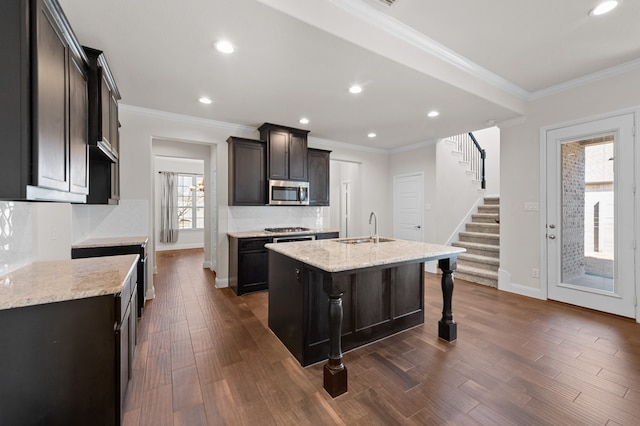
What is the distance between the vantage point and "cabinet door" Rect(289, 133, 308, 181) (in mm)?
4637

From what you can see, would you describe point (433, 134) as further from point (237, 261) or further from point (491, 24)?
point (237, 261)

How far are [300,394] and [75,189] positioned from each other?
204 centimetres

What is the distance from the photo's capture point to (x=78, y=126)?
1809 millimetres

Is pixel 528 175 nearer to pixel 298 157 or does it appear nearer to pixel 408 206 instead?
pixel 408 206

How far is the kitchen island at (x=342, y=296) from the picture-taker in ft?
6.31

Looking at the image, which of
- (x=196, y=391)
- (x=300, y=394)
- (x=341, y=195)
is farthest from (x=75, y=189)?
(x=341, y=195)

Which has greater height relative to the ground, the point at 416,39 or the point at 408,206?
the point at 416,39

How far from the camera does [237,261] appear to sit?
395cm

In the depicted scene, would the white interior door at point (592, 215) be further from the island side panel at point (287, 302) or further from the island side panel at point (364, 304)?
the island side panel at point (287, 302)

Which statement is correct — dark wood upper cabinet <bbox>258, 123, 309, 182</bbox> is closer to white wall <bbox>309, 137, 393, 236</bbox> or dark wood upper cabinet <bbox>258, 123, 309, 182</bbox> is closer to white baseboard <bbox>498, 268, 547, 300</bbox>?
white wall <bbox>309, 137, 393, 236</bbox>

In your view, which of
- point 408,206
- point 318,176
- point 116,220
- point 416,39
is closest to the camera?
point 416,39

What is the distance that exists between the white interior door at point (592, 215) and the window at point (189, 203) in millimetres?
8677

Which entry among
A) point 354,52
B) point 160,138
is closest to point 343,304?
point 354,52

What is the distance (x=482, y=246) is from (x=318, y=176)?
338 centimetres
